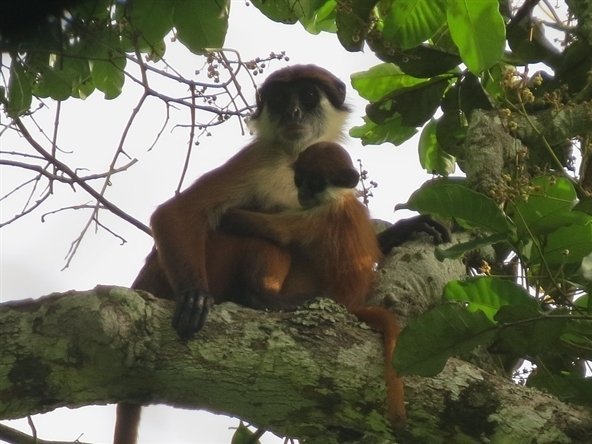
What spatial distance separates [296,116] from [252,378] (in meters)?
3.27

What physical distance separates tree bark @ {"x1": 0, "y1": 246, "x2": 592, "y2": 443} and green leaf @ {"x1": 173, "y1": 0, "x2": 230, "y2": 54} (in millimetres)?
1602

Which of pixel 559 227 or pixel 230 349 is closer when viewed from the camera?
pixel 230 349

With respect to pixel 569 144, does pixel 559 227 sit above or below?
below

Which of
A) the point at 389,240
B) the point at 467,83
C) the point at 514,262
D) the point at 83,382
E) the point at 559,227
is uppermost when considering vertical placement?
the point at 467,83

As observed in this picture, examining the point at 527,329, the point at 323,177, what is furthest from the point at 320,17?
the point at 527,329

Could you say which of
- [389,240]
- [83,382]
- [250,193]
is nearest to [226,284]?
[250,193]

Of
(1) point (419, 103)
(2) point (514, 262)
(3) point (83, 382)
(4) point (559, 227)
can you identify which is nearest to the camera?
(3) point (83, 382)

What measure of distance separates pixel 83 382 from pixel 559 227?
2.18 m

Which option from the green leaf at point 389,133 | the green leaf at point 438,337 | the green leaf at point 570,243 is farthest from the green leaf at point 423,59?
the green leaf at point 438,337

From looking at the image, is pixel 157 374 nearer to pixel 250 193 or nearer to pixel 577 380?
pixel 577 380

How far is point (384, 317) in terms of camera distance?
4.43m

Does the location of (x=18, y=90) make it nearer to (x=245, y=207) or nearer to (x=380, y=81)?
(x=245, y=207)

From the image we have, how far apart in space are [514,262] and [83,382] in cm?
272

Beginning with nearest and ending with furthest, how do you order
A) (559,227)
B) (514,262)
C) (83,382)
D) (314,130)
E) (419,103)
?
1. (83,382)
2. (559,227)
3. (514,262)
4. (419,103)
5. (314,130)
